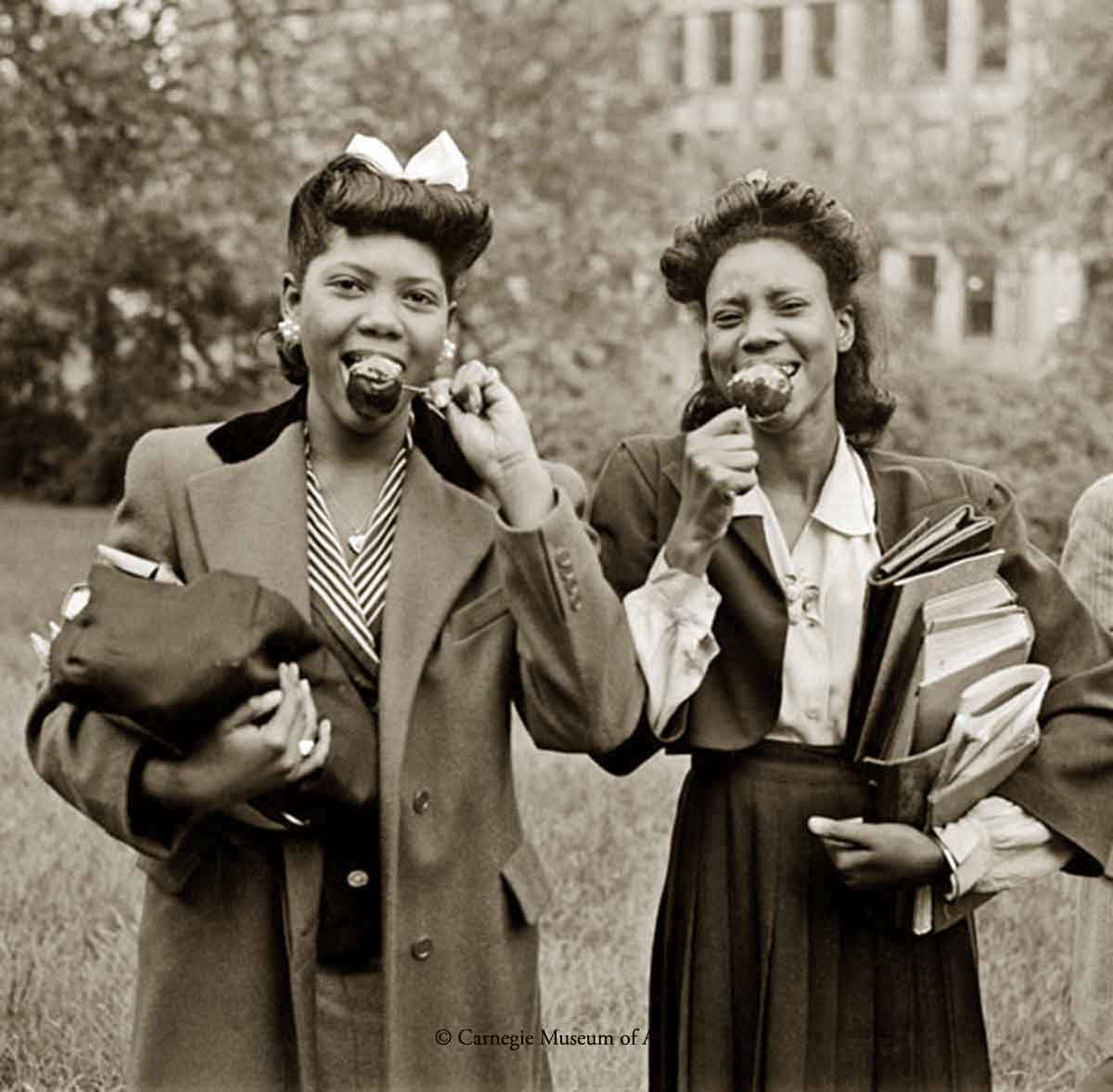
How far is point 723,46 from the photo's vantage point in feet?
140

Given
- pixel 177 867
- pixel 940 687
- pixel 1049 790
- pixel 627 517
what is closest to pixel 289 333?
pixel 627 517

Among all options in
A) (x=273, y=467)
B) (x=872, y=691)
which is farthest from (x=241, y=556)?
(x=872, y=691)

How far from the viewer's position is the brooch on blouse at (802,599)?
2941 mm

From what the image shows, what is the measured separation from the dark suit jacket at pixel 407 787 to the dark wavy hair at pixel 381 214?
14.6 inches

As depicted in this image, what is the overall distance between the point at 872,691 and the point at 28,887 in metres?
3.52

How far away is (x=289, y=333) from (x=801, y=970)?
1440mm

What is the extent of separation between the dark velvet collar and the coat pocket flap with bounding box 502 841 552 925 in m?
0.63

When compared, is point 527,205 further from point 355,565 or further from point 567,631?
point 567,631

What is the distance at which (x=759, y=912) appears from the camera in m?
2.94

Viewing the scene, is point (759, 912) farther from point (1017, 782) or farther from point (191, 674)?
point (191, 674)

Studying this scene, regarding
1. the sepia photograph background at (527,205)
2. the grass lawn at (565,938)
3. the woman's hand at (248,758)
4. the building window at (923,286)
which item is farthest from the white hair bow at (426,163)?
the building window at (923,286)

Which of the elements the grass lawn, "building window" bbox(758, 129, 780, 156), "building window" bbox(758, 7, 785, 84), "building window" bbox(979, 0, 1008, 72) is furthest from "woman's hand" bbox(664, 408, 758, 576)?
"building window" bbox(758, 7, 785, 84)

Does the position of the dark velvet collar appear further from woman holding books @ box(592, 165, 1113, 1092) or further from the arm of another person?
the arm of another person

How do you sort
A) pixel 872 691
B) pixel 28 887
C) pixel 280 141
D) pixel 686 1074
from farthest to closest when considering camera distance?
pixel 280 141 < pixel 28 887 < pixel 686 1074 < pixel 872 691
